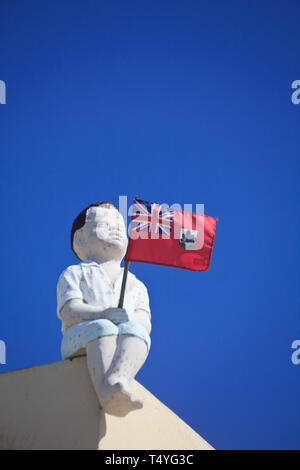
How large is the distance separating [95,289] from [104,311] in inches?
23.4

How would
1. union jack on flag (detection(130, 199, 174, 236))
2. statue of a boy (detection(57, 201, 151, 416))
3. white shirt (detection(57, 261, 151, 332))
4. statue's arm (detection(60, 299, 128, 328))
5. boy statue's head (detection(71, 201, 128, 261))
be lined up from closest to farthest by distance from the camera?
1. statue of a boy (detection(57, 201, 151, 416))
2. statue's arm (detection(60, 299, 128, 328))
3. white shirt (detection(57, 261, 151, 332))
4. union jack on flag (detection(130, 199, 174, 236))
5. boy statue's head (detection(71, 201, 128, 261))

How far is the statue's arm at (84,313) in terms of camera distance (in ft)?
22.2

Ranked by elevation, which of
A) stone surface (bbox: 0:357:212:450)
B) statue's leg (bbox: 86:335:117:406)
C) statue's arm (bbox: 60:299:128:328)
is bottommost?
stone surface (bbox: 0:357:212:450)

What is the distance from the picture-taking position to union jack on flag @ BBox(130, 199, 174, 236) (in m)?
7.73

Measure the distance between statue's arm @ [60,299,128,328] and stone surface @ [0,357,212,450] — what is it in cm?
51

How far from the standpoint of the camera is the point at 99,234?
315 inches

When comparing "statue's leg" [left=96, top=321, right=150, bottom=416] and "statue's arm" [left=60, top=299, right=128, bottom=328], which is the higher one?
"statue's arm" [left=60, top=299, right=128, bottom=328]

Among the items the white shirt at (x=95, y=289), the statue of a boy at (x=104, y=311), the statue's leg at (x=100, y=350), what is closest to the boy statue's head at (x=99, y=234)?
the statue of a boy at (x=104, y=311)

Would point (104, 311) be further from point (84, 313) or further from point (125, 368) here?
A: point (125, 368)

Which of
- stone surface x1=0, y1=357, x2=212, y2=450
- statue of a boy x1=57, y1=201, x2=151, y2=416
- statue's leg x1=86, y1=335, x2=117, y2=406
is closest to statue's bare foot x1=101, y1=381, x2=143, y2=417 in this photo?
statue of a boy x1=57, y1=201, x2=151, y2=416

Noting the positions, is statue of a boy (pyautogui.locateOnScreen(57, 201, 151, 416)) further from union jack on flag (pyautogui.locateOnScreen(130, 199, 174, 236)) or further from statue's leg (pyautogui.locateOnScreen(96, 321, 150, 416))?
union jack on flag (pyautogui.locateOnScreen(130, 199, 174, 236))

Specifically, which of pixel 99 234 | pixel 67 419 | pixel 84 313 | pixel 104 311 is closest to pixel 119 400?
pixel 67 419
